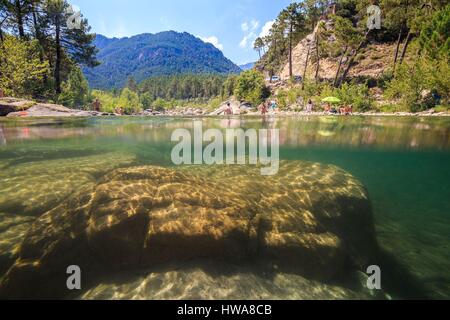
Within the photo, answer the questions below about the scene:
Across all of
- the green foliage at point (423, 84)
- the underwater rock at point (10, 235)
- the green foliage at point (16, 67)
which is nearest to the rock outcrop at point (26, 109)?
the green foliage at point (16, 67)

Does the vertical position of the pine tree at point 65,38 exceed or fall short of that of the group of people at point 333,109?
it exceeds it

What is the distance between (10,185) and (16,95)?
957 inches

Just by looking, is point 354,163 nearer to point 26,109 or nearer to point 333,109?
point 333,109

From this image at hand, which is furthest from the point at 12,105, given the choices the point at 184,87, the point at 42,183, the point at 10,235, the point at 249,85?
the point at 184,87

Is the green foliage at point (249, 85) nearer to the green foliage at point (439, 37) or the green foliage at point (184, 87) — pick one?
the green foliage at point (439, 37)

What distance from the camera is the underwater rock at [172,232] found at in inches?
161

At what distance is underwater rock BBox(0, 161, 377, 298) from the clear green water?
4.36 ft

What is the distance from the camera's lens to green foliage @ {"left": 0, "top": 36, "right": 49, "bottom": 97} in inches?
945

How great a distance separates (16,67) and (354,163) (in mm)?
31134

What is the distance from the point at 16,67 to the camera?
24.4 m

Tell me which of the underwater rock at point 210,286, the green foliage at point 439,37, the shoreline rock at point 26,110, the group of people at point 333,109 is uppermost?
the green foliage at point 439,37

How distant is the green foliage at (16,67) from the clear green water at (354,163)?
9893 mm
